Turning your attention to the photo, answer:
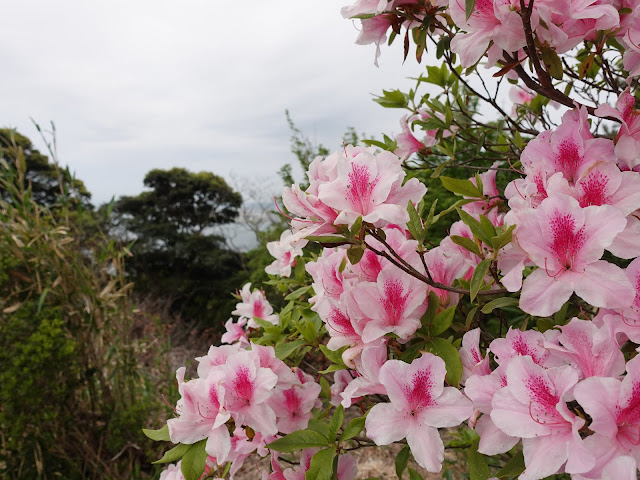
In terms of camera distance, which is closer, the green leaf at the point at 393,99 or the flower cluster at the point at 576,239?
the flower cluster at the point at 576,239

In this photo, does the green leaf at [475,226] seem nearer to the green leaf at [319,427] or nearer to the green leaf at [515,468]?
the green leaf at [515,468]

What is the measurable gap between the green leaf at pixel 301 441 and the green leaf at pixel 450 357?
249 mm

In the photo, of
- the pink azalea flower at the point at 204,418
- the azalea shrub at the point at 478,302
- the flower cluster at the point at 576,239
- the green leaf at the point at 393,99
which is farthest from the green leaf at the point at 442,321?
the green leaf at the point at 393,99

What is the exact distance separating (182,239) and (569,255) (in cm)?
844

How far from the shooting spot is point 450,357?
2.36 feet

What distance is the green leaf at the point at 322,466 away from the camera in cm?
76

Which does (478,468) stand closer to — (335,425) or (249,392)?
(335,425)

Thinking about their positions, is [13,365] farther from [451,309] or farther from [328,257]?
[451,309]

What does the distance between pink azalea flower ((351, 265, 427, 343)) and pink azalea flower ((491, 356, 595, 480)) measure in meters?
0.19

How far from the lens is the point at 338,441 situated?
2.69 ft

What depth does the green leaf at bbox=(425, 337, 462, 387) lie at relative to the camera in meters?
0.71

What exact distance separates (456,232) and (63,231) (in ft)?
7.60

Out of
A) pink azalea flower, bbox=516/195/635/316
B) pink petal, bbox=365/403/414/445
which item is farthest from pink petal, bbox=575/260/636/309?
pink petal, bbox=365/403/414/445

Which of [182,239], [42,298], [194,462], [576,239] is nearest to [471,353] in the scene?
[576,239]
